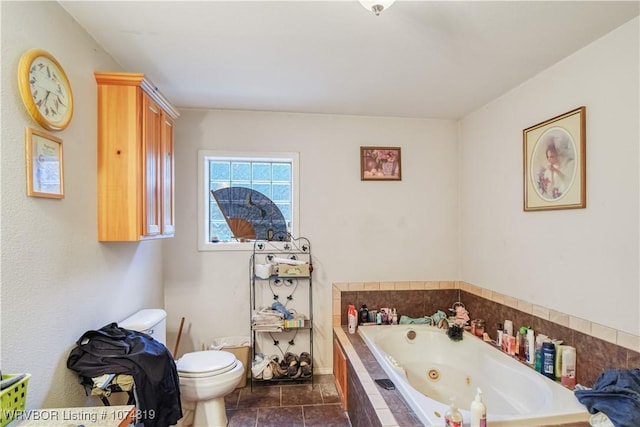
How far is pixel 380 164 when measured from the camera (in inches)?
128

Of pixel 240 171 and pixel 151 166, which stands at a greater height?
pixel 240 171

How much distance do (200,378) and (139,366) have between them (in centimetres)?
67

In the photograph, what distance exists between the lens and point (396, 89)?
2.58 meters

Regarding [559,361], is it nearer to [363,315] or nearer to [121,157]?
[363,315]

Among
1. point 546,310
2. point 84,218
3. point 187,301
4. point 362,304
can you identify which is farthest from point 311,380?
point 84,218

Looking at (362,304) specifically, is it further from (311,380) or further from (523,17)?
(523,17)

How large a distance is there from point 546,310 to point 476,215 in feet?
3.46

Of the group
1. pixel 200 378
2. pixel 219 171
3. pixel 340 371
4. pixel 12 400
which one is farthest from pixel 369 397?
pixel 219 171

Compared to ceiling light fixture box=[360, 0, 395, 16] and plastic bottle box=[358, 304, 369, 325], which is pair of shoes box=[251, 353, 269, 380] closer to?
plastic bottle box=[358, 304, 369, 325]

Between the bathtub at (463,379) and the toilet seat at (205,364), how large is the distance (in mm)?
1053

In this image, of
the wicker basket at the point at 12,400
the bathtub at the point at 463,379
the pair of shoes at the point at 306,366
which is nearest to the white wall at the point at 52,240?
the wicker basket at the point at 12,400

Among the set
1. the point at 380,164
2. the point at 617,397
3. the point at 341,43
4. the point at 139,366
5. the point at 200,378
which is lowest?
the point at 200,378

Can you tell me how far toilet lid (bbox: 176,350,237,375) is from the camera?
219cm

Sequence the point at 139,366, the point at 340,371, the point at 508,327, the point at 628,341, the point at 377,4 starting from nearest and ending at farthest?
the point at 377,4 < the point at 139,366 < the point at 628,341 < the point at 508,327 < the point at 340,371
